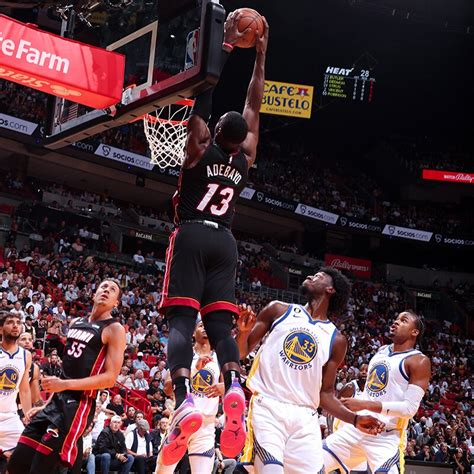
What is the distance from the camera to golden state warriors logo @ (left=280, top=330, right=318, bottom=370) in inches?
216

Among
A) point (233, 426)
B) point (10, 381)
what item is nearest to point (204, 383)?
point (10, 381)

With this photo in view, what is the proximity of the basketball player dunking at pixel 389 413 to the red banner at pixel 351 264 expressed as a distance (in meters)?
26.0

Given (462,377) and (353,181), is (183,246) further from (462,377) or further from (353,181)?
(353,181)

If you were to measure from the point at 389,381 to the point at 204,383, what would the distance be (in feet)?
9.15

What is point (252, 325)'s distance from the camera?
533 cm

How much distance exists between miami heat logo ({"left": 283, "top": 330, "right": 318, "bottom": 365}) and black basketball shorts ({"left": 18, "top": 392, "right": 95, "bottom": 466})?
5.25 ft

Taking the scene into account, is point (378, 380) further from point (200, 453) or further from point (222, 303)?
point (222, 303)

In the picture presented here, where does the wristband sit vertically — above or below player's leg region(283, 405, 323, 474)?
above

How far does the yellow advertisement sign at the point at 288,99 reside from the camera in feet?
94.7

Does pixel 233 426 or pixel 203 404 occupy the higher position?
pixel 233 426

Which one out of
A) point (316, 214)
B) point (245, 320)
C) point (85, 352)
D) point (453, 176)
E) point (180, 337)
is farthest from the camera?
point (453, 176)

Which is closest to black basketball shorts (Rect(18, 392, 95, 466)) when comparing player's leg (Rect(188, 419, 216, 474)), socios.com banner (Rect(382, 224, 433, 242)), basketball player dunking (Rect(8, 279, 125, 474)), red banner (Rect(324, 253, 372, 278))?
basketball player dunking (Rect(8, 279, 125, 474))

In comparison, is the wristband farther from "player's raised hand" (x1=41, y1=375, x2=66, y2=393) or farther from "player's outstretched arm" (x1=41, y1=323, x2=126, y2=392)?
"player's raised hand" (x1=41, y1=375, x2=66, y2=393)

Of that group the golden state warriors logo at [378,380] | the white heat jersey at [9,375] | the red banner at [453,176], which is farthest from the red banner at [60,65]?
the red banner at [453,176]
